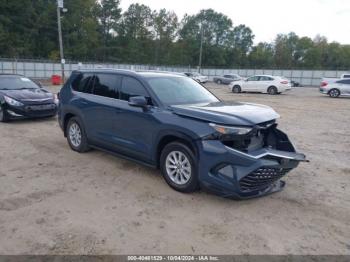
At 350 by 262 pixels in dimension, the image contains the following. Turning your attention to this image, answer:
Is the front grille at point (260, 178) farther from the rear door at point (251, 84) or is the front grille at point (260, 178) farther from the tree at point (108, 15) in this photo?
the tree at point (108, 15)

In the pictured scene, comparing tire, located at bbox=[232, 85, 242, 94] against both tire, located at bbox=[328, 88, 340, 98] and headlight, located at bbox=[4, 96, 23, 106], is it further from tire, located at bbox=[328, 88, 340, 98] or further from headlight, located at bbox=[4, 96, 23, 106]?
headlight, located at bbox=[4, 96, 23, 106]

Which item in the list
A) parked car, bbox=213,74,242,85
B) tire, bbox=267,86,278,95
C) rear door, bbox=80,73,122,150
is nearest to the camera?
rear door, bbox=80,73,122,150

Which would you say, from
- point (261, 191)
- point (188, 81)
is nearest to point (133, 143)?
point (188, 81)

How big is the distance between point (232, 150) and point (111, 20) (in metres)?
76.4

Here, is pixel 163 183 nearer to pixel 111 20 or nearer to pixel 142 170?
pixel 142 170

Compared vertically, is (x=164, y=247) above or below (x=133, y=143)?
below

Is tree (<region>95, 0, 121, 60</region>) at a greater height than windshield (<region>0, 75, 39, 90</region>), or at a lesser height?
greater

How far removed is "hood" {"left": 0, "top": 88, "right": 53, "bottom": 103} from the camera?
9406 mm

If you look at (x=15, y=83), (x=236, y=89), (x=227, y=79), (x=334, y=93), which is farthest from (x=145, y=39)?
(x=15, y=83)

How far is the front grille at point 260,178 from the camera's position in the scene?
3.95 metres

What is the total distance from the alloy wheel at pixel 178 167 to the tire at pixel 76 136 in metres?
2.38

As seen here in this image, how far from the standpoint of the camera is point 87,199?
4.33 meters

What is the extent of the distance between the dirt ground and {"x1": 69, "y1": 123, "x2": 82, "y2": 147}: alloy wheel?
382 millimetres

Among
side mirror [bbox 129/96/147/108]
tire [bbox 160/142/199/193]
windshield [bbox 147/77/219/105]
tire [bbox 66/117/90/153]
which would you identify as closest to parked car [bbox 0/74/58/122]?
tire [bbox 66/117/90/153]
